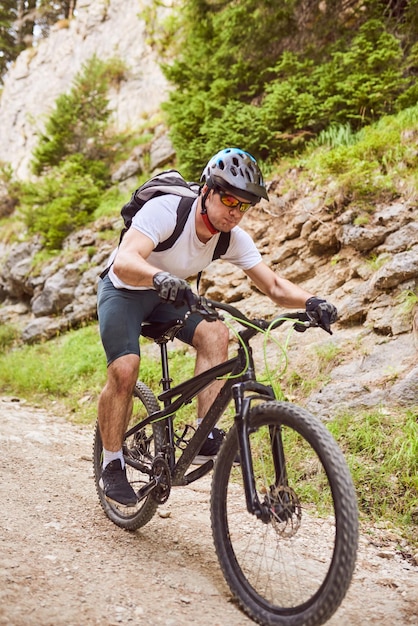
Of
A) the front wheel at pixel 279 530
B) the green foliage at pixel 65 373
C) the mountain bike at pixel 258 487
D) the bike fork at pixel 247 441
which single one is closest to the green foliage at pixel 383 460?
the mountain bike at pixel 258 487

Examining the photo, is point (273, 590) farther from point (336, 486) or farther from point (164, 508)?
point (164, 508)

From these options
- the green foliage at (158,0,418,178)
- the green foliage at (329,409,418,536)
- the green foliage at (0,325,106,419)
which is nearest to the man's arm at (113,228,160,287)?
the green foliage at (329,409,418,536)

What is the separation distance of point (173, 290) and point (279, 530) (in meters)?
1.27

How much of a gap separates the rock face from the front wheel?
16490 mm

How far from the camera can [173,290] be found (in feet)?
7.78

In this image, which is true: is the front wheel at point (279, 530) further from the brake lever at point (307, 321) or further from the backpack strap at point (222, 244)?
the backpack strap at point (222, 244)

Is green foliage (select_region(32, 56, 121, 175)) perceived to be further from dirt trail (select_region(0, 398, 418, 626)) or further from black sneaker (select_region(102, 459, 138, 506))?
black sneaker (select_region(102, 459, 138, 506))

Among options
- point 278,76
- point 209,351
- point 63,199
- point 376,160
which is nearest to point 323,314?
point 209,351

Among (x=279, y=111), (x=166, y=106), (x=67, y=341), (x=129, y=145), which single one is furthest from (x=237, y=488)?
(x=129, y=145)

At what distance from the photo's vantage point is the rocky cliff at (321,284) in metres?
4.83

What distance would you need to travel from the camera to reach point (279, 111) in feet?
27.0

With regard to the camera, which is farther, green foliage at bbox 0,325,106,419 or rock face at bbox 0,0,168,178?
rock face at bbox 0,0,168,178

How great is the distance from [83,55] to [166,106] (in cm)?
1410

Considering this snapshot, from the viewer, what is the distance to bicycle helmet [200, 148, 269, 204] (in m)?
2.86
